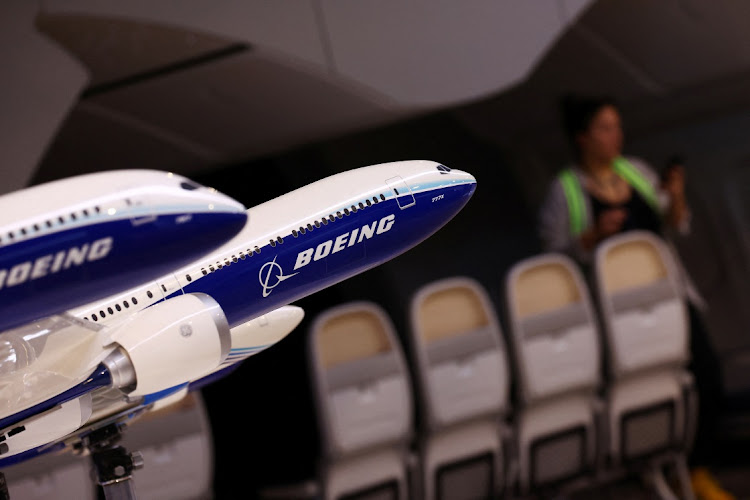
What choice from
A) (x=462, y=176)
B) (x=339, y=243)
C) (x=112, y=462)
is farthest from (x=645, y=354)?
(x=112, y=462)

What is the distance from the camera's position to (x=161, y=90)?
577 cm

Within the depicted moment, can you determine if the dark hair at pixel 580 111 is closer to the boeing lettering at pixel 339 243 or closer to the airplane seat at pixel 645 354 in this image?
the airplane seat at pixel 645 354

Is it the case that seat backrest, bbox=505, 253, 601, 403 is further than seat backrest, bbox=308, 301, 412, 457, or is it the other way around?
seat backrest, bbox=505, 253, 601, 403

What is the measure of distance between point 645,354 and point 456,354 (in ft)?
3.72

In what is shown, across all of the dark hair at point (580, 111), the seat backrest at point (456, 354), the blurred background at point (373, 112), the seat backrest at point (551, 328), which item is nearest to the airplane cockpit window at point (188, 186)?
the blurred background at point (373, 112)

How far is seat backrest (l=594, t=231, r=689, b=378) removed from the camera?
5.49m

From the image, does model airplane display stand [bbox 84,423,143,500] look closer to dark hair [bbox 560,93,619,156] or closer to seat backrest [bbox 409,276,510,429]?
seat backrest [bbox 409,276,510,429]

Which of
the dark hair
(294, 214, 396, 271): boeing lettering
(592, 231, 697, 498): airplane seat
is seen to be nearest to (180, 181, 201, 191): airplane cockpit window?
(294, 214, 396, 271): boeing lettering

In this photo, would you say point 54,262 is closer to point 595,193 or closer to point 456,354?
point 456,354

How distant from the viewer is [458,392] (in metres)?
5.15

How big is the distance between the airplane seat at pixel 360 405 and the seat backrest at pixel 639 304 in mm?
1271

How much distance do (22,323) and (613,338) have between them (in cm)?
424

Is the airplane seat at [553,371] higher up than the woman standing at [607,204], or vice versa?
the woman standing at [607,204]

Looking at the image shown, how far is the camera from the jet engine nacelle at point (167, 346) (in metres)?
2.05
